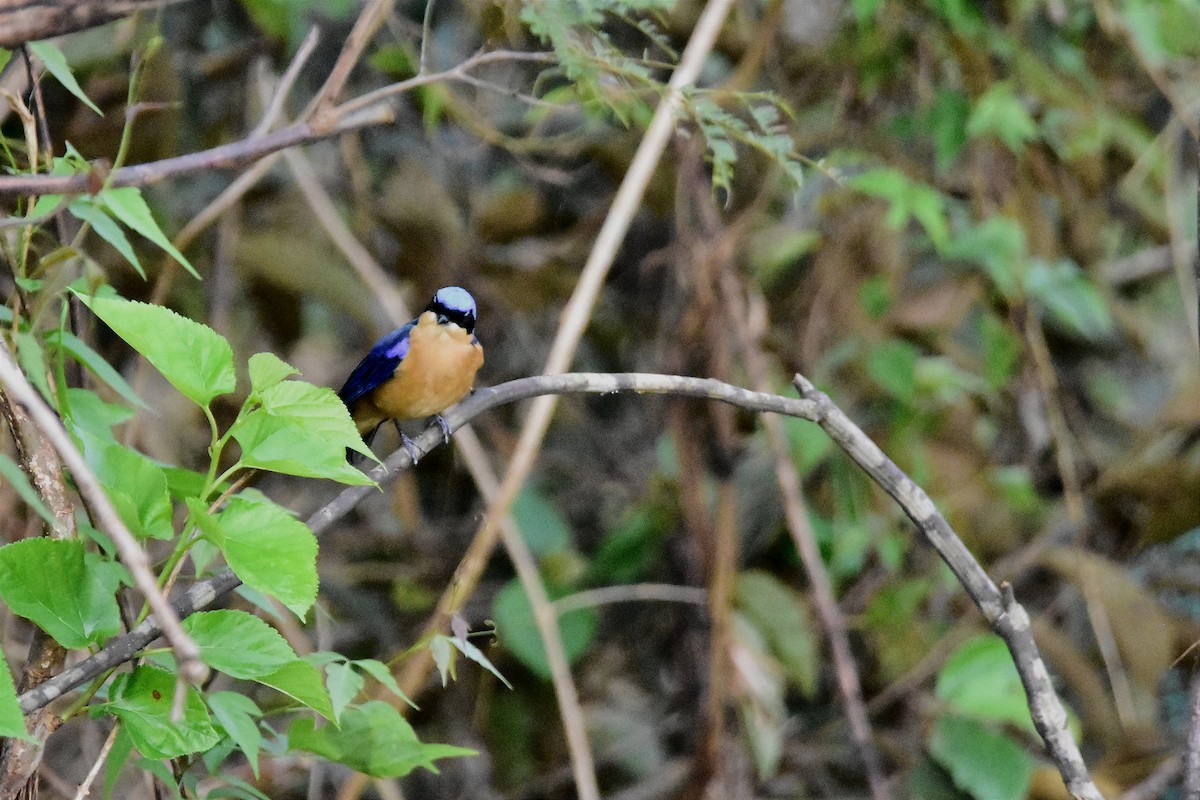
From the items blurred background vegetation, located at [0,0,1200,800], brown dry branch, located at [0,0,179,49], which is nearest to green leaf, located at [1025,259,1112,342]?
blurred background vegetation, located at [0,0,1200,800]

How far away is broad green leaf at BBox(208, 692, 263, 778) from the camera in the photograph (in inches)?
43.8

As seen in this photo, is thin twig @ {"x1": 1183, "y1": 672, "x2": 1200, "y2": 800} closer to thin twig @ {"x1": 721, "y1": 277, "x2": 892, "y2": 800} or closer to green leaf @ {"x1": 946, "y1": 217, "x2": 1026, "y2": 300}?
thin twig @ {"x1": 721, "y1": 277, "x2": 892, "y2": 800}

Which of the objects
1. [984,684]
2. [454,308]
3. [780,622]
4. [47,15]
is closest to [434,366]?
[454,308]

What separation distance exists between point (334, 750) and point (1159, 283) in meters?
3.81

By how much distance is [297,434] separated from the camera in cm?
112

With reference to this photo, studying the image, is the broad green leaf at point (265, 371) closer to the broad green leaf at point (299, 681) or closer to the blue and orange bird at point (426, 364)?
the broad green leaf at point (299, 681)

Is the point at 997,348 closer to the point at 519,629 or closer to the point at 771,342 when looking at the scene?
the point at 771,342

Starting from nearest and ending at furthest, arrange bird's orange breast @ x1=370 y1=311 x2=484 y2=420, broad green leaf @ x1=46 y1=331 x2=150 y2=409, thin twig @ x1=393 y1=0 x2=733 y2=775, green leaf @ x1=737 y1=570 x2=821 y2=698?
1. broad green leaf @ x1=46 y1=331 x2=150 y2=409
2. thin twig @ x1=393 y1=0 x2=733 y2=775
3. bird's orange breast @ x1=370 y1=311 x2=484 y2=420
4. green leaf @ x1=737 y1=570 x2=821 y2=698

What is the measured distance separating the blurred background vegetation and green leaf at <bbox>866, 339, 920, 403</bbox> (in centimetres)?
2

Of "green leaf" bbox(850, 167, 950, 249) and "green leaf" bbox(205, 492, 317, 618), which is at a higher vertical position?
"green leaf" bbox(205, 492, 317, 618)

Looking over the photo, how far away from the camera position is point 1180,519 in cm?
299

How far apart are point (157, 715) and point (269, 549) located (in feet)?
0.69

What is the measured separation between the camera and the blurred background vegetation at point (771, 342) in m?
2.97

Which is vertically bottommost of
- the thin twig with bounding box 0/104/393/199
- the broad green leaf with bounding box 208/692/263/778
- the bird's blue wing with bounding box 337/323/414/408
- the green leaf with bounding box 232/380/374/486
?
the bird's blue wing with bounding box 337/323/414/408
